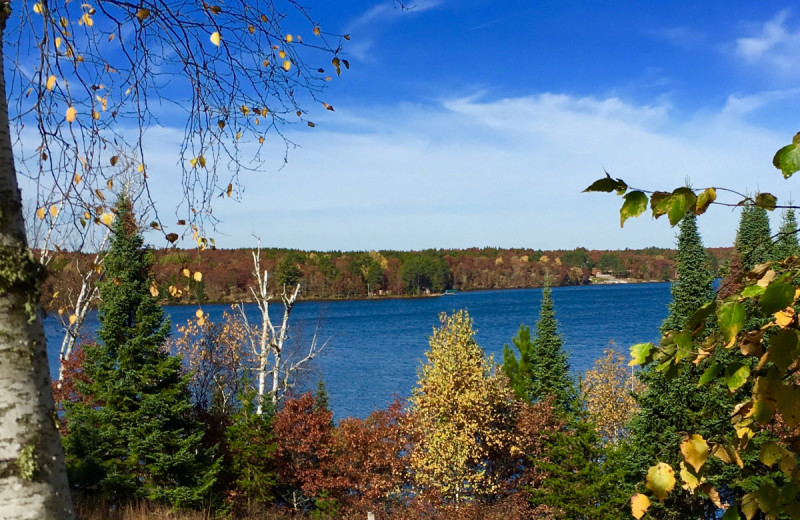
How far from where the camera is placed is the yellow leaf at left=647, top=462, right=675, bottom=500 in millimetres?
1794

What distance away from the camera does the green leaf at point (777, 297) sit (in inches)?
61.4

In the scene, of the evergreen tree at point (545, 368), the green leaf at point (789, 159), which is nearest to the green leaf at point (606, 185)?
the green leaf at point (789, 159)

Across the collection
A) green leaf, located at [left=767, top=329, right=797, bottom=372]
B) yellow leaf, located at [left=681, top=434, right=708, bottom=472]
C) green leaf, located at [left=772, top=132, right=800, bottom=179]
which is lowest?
yellow leaf, located at [left=681, top=434, right=708, bottom=472]

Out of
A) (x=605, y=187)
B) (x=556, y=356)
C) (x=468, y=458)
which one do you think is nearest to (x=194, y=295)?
(x=605, y=187)

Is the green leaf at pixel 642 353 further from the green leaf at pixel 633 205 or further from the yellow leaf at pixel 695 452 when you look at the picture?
the green leaf at pixel 633 205

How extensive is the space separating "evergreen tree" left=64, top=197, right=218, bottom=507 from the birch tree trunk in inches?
466

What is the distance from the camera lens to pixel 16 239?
1.98 m

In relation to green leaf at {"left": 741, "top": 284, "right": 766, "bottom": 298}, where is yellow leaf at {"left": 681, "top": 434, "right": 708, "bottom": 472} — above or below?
below

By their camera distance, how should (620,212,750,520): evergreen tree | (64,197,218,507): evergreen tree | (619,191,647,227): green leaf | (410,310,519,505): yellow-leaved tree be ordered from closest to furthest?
(619,191,647,227): green leaf, (64,197,218,507): evergreen tree, (620,212,750,520): evergreen tree, (410,310,519,505): yellow-leaved tree

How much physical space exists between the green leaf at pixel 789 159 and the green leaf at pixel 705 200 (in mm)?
217

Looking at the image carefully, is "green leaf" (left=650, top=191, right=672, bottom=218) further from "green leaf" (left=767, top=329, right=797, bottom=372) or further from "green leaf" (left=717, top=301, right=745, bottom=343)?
"green leaf" (left=767, top=329, right=797, bottom=372)

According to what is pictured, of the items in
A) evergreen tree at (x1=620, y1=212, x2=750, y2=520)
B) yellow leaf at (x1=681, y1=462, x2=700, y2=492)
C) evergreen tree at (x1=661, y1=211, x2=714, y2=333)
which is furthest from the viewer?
evergreen tree at (x1=661, y1=211, x2=714, y2=333)

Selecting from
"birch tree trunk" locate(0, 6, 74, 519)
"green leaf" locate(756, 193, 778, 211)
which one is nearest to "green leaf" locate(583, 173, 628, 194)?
"green leaf" locate(756, 193, 778, 211)

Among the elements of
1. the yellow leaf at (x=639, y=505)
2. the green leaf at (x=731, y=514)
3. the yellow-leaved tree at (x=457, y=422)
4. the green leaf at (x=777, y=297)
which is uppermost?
the green leaf at (x=777, y=297)
